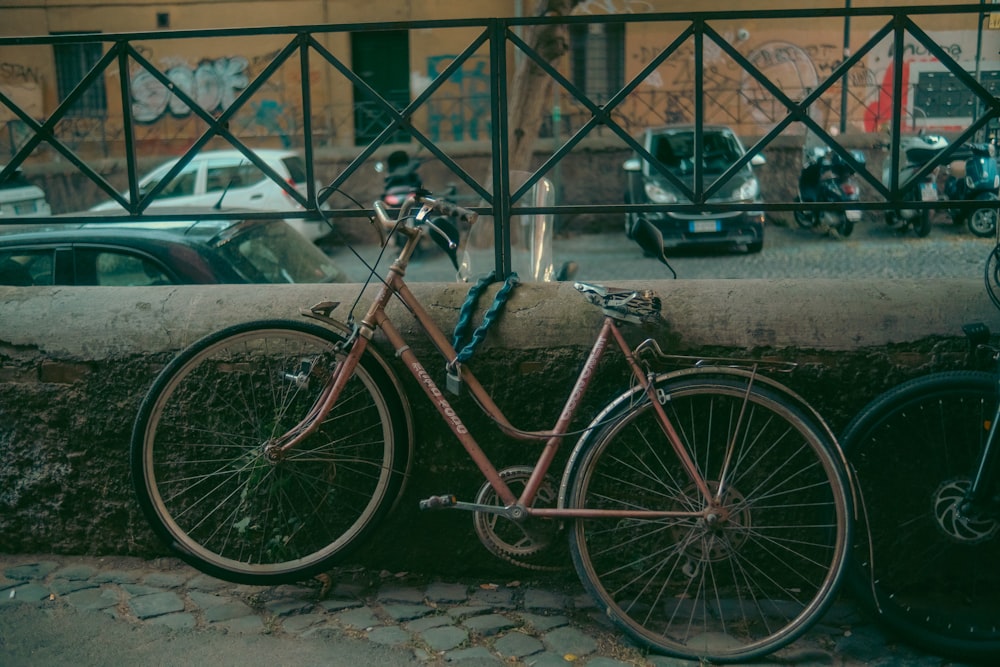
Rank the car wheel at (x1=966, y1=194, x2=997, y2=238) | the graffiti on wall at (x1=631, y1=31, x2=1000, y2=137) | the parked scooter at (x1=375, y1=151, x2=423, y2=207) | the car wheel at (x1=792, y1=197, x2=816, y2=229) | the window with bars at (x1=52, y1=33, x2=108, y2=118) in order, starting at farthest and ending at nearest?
the window with bars at (x1=52, y1=33, x2=108, y2=118)
the car wheel at (x1=792, y1=197, x2=816, y2=229)
the graffiti on wall at (x1=631, y1=31, x2=1000, y2=137)
the parked scooter at (x1=375, y1=151, x2=423, y2=207)
the car wheel at (x1=966, y1=194, x2=997, y2=238)

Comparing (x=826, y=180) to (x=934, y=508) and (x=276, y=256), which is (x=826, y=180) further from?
(x=934, y=508)

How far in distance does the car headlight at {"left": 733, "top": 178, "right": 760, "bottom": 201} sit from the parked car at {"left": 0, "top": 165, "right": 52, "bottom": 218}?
8845mm

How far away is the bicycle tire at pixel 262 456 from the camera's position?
3633 mm

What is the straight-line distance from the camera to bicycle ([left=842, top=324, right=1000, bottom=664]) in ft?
11.0

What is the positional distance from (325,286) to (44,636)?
1482 mm

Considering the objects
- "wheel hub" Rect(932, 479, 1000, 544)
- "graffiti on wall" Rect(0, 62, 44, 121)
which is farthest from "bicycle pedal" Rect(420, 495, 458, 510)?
"graffiti on wall" Rect(0, 62, 44, 121)

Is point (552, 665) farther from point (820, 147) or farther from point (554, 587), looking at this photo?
point (820, 147)

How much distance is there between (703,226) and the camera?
1374 centimetres

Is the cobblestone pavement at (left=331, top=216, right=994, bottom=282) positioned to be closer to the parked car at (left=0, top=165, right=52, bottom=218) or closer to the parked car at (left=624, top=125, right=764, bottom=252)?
the parked car at (left=624, top=125, right=764, bottom=252)

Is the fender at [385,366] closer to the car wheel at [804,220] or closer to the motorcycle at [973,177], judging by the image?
the motorcycle at [973,177]

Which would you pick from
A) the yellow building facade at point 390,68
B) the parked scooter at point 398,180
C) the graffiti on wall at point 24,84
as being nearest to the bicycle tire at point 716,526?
the parked scooter at point 398,180

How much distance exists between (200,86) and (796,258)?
16.2 metres

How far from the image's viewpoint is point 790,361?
11.9 feet

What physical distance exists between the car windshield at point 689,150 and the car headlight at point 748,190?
335 mm
